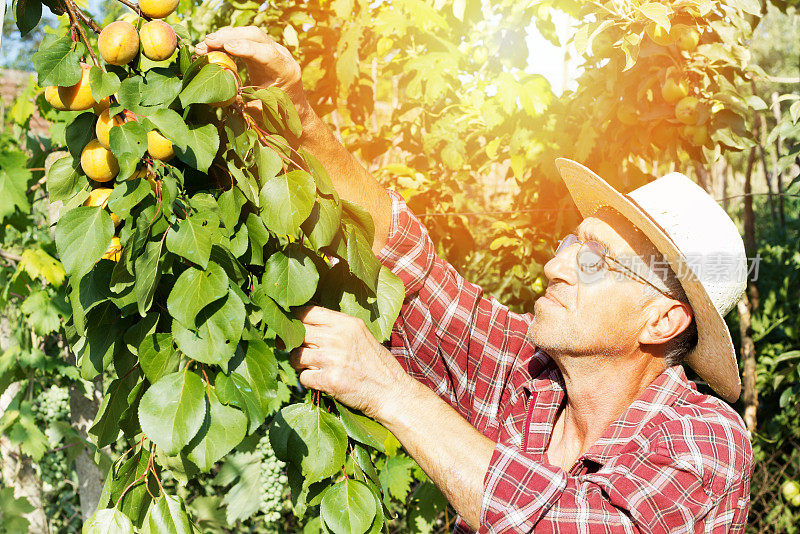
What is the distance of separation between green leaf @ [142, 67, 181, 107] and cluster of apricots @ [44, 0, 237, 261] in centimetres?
3

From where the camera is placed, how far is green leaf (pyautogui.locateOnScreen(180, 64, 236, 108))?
1.13 meters

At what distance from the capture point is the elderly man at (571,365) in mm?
1443

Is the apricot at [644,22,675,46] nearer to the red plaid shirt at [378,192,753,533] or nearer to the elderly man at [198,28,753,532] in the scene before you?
the elderly man at [198,28,753,532]

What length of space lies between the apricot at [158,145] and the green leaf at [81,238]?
0.13 m

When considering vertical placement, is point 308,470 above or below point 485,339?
above

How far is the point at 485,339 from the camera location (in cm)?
208

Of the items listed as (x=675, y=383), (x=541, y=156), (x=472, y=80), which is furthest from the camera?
(x=472, y=80)

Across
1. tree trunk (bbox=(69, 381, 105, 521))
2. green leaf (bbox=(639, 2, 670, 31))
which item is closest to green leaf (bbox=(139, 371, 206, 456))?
green leaf (bbox=(639, 2, 670, 31))

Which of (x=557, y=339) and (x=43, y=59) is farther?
(x=557, y=339)

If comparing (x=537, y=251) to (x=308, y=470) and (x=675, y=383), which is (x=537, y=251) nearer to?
(x=675, y=383)

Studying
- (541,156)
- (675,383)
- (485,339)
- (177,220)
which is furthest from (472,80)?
(177,220)

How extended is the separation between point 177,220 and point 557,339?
3.43ft

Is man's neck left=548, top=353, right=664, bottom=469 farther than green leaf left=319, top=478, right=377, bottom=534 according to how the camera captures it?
Yes

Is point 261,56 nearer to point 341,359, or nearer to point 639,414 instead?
point 341,359
